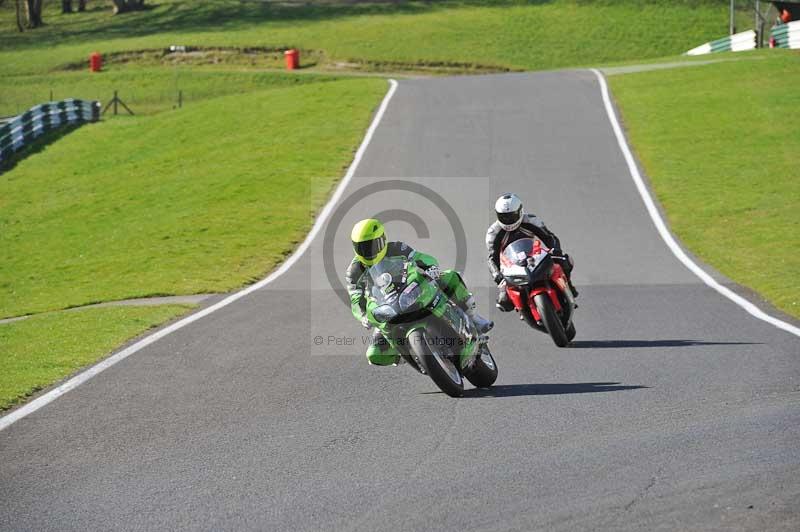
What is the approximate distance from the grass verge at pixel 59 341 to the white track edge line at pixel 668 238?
8361 mm

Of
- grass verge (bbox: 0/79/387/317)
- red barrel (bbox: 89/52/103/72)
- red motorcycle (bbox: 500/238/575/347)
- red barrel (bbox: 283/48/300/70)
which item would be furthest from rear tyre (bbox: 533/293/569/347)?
red barrel (bbox: 89/52/103/72)

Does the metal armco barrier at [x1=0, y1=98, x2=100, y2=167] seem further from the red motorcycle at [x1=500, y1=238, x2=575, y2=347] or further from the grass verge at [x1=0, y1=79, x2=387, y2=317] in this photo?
the red motorcycle at [x1=500, y1=238, x2=575, y2=347]

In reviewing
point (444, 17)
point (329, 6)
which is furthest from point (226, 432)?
point (329, 6)

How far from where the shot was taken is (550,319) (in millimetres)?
13070

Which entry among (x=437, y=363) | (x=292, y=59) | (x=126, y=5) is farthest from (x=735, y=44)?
(x=126, y=5)

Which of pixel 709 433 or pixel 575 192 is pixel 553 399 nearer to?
pixel 709 433

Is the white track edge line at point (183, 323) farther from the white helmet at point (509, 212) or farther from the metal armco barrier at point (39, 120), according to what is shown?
the metal armco barrier at point (39, 120)

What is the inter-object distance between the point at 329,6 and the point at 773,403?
253 ft

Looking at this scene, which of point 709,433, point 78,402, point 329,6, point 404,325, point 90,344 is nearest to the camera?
point 709,433

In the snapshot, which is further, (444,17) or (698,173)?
(444,17)

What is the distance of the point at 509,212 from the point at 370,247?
395cm

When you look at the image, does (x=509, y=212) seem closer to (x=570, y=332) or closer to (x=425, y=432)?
(x=570, y=332)

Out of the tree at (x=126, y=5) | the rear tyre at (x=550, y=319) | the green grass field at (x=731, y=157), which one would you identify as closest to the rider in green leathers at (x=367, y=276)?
the rear tyre at (x=550, y=319)

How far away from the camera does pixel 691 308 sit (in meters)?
15.7
